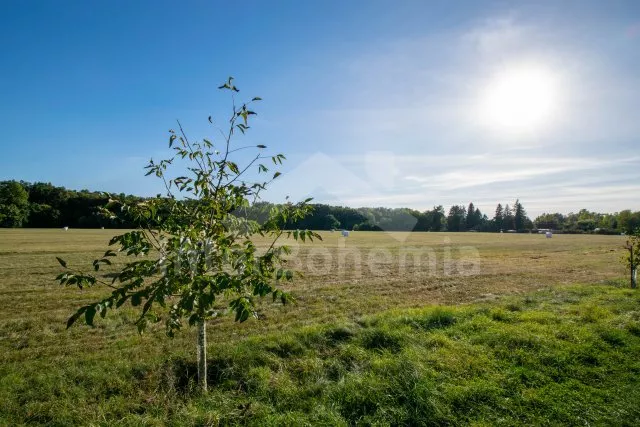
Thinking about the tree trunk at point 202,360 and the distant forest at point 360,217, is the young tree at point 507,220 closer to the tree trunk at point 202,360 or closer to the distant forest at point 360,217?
the distant forest at point 360,217

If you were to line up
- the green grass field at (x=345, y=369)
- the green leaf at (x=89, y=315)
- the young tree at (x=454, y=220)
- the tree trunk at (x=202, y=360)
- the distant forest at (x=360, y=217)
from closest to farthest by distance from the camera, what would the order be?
1. the green leaf at (x=89, y=315)
2. the green grass field at (x=345, y=369)
3. the tree trunk at (x=202, y=360)
4. the distant forest at (x=360, y=217)
5. the young tree at (x=454, y=220)

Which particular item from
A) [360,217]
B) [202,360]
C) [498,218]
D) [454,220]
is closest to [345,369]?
[202,360]

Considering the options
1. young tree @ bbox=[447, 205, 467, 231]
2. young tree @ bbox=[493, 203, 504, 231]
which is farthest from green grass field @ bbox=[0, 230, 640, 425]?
young tree @ bbox=[493, 203, 504, 231]

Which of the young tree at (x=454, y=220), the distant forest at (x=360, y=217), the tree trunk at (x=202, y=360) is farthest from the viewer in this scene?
the young tree at (x=454, y=220)

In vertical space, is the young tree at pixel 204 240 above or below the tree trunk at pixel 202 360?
above

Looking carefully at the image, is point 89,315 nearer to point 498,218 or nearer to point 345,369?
point 345,369

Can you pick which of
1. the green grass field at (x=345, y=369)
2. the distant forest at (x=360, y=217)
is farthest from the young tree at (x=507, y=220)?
the green grass field at (x=345, y=369)

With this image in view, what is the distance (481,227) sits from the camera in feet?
506

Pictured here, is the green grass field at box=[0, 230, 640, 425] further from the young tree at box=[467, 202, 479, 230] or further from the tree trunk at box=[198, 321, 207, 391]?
the young tree at box=[467, 202, 479, 230]

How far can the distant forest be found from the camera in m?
88.9

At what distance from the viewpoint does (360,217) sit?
135875mm

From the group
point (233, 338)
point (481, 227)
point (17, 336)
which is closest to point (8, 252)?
point (17, 336)

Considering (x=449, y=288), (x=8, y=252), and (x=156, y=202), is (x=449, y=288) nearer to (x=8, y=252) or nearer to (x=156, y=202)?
(x=156, y=202)

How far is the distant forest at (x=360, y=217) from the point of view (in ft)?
292
